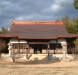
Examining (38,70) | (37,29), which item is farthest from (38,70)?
(37,29)

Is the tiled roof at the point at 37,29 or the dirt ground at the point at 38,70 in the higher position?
the tiled roof at the point at 37,29

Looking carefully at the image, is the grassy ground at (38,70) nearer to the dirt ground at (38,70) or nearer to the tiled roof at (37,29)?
the dirt ground at (38,70)

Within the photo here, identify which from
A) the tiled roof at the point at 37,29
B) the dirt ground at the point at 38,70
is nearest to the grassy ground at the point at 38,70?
the dirt ground at the point at 38,70

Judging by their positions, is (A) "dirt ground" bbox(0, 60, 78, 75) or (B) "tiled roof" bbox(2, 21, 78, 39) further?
(B) "tiled roof" bbox(2, 21, 78, 39)

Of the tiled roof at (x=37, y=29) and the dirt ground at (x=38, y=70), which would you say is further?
the tiled roof at (x=37, y=29)

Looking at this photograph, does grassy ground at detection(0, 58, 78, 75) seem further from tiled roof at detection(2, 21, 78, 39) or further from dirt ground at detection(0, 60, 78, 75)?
tiled roof at detection(2, 21, 78, 39)

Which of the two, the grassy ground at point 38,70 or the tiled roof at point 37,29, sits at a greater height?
the tiled roof at point 37,29

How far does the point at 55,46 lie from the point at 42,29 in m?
4.12

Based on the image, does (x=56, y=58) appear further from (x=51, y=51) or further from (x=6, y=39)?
(x=6, y=39)

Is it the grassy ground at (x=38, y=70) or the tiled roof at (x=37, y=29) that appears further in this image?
the tiled roof at (x=37, y=29)

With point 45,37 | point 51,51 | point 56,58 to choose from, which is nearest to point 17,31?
point 45,37

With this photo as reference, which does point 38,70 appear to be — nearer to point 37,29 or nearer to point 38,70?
point 38,70

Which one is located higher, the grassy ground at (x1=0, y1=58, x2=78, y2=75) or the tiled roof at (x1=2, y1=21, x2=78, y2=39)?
the tiled roof at (x1=2, y1=21, x2=78, y2=39)

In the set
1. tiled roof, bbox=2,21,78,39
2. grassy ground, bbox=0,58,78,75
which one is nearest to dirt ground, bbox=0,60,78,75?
grassy ground, bbox=0,58,78,75
